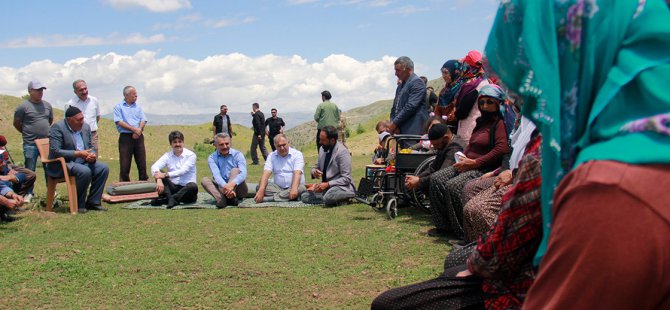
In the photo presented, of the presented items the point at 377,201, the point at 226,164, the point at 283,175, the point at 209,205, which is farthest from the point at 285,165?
the point at 377,201

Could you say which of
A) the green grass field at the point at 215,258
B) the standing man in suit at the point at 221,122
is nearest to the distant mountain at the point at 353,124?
the standing man in suit at the point at 221,122

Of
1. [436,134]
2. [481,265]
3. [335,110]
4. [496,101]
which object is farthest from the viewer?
[335,110]

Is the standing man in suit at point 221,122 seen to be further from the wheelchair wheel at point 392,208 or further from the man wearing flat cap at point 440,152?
the man wearing flat cap at point 440,152

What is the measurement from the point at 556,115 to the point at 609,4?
0.25m

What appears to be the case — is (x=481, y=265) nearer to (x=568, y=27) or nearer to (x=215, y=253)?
(x=568, y=27)

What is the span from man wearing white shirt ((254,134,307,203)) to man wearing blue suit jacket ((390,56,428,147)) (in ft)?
6.14

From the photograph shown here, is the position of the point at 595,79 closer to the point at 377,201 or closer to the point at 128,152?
the point at 377,201

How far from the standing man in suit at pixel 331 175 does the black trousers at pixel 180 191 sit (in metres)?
1.83

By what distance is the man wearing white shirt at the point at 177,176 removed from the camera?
10.7 metres

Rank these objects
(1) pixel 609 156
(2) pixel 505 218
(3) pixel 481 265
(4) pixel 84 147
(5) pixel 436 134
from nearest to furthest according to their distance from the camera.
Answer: (1) pixel 609 156
(2) pixel 505 218
(3) pixel 481 265
(5) pixel 436 134
(4) pixel 84 147

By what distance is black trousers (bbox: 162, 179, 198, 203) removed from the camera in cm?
1069

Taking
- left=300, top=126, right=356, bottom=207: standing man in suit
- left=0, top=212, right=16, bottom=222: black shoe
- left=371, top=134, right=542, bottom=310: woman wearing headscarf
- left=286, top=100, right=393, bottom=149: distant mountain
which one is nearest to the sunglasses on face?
left=300, top=126, right=356, bottom=207: standing man in suit

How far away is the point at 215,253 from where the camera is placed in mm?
6777

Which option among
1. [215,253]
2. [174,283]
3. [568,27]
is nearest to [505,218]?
[568,27]
